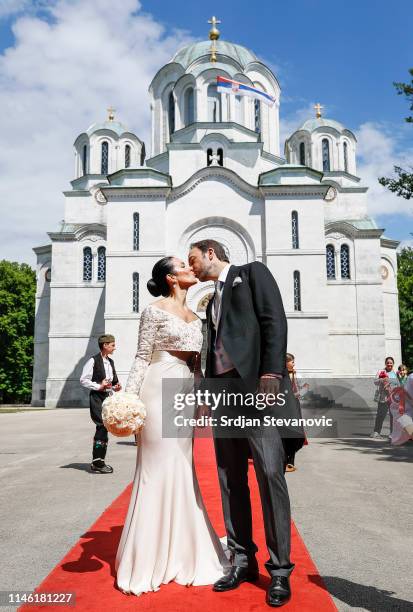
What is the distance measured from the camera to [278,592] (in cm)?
335

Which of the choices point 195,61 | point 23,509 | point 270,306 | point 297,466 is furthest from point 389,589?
point 195,61

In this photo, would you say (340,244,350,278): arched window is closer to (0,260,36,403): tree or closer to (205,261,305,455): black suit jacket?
(0,260,36,403): tree

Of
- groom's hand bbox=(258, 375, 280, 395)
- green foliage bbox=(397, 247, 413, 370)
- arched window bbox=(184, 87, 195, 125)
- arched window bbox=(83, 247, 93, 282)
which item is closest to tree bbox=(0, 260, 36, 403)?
arched window bbox=(83, 247, 93, 282)

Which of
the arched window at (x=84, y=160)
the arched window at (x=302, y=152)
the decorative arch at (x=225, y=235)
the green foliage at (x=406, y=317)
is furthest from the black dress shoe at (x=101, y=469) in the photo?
the green foliage at (x=406, y=317)

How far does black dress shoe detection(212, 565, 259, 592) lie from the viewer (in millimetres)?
3557

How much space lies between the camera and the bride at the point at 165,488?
3660mm

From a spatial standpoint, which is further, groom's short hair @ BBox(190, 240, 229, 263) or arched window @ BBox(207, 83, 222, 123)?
arched window @ BBox(207, 83, 222, 123)

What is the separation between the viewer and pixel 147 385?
3.97m

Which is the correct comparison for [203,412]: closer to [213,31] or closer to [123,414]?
[123,414]

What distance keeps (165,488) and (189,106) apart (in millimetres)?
32605

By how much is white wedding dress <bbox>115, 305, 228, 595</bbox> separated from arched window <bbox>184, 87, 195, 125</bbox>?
102 ft

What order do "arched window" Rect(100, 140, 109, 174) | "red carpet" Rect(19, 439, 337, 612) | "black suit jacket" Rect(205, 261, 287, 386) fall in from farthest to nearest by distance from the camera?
"arched window" Rect(100, 140, 109, 174) < "black suit jacket" Rect(205, 261, 287, 386) < "red carpet" Rect(19, 439, 337, 612)

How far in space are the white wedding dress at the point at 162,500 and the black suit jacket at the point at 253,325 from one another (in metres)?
0.35

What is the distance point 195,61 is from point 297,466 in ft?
99.9
